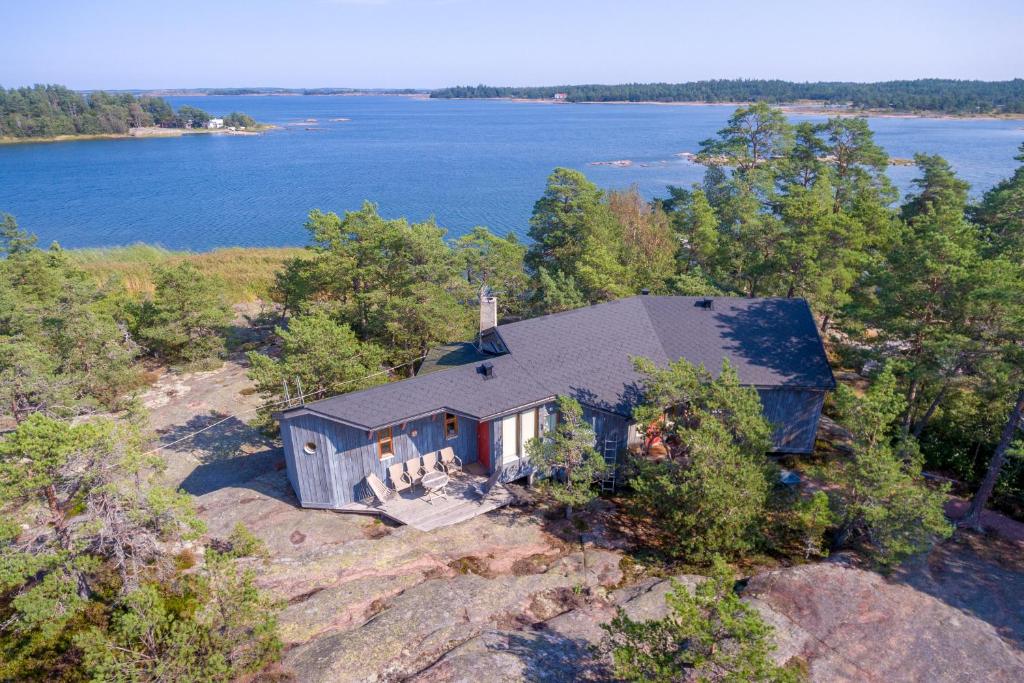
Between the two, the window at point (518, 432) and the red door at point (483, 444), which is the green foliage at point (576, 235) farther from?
the red door at point (483, 444)

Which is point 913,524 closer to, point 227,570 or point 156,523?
point 227,570

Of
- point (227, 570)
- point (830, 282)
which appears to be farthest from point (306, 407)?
point (830, 282)

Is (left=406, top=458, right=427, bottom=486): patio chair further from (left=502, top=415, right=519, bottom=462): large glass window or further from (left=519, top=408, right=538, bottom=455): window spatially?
(left=519, top=408, right=538, bottom=455): window

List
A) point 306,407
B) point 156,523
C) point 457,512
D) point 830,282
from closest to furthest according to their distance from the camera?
1. point 156,523
2. point 306,407
3. point 457,512
4. point 830,282

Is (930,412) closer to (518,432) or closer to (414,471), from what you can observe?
(518,432)

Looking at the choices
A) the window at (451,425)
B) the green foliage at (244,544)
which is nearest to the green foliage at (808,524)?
the window at (451,425)

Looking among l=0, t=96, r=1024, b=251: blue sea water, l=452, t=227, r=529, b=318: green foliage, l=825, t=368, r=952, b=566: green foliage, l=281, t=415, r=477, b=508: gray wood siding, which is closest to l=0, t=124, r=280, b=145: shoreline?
l=0, t=96, r=1024, b=251: blue sea water
